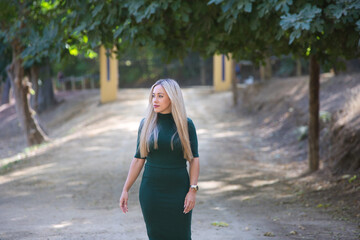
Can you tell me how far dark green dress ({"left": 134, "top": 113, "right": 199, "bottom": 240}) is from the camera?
4.10 metres

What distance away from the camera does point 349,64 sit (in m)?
18.3

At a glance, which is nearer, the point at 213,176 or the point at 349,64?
the point at 213,176

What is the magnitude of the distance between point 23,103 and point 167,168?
542 inches

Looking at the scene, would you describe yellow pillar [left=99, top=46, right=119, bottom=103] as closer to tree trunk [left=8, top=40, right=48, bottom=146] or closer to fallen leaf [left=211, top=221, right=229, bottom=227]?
tree trunk [left=8, top=40, right=48, bottom=146]

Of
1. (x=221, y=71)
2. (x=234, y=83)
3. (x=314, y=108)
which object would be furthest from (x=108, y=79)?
(x=314, y=108)

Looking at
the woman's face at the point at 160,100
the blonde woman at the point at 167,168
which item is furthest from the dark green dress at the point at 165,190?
the woman's face at the point at 160,100

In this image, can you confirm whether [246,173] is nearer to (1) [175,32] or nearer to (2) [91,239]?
(1) [175,32]

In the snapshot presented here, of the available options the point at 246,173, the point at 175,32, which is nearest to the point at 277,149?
the point at 246,173

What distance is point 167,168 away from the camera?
13.5 ft

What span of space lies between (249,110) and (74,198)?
42.1 ft

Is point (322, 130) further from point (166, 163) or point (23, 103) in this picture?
point (166, 163)

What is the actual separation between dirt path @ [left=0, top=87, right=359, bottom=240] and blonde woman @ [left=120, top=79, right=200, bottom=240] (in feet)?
6.23

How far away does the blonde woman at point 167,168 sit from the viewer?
4094 millimetres

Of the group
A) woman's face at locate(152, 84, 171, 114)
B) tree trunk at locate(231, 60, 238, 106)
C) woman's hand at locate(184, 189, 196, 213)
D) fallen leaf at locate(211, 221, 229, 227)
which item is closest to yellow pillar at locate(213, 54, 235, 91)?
tree trunk at locate(231, 60, 238, 106)
